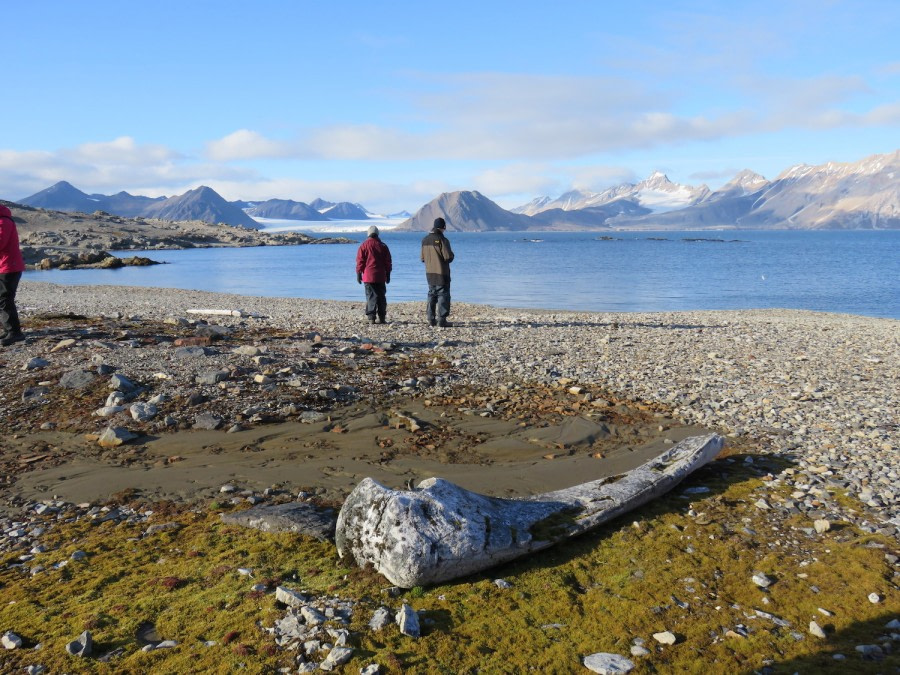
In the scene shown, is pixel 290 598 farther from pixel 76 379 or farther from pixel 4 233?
pixel 4 233

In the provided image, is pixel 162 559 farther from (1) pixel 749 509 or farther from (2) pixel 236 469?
(1) pixel 749 509

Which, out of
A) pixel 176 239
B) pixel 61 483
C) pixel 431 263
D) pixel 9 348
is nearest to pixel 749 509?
pixel 61 483

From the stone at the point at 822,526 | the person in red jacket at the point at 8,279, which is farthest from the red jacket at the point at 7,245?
the stone at the point at 822,526

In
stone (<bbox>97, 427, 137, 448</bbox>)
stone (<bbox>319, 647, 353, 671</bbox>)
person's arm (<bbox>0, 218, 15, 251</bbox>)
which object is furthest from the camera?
person's arm (<bbox>0, 218, 15, 251</bbox>)

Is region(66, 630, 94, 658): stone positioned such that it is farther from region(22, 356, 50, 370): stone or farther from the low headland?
region(22, 356, 50, 370): stone

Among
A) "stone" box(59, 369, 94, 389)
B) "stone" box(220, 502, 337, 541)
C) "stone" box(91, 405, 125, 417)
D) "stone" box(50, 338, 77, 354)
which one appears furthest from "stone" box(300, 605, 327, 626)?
"stone" box(50, 338, 77, 354)

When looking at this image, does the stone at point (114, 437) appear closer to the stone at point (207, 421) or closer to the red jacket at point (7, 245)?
the stone at point (207, 421)

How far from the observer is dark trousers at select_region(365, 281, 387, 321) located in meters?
20.1

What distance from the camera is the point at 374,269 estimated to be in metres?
19.6

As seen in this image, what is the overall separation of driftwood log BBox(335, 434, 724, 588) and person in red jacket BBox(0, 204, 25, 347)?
1181 cm

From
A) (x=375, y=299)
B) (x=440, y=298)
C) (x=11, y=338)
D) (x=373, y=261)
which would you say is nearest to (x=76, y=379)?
(x=11, y=338)

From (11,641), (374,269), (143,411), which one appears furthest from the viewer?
(374,269)

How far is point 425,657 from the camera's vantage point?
4.58 metres

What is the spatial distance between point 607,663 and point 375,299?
1656cm
